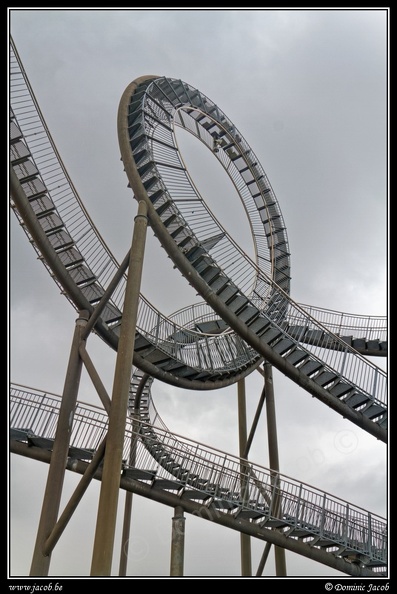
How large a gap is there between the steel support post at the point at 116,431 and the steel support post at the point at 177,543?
10.3 ft

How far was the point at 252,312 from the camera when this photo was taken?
13.1 m

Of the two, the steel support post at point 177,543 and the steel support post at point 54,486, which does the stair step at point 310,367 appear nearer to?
the steel support post at point 177,543

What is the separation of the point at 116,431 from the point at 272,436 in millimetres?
8061

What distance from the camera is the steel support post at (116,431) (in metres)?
8.11

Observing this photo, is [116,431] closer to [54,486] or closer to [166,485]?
[54,486]

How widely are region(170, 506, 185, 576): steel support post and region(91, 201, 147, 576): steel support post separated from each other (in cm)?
314

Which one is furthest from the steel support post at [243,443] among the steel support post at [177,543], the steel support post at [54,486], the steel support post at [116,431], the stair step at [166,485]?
the steel support post at [116,431]

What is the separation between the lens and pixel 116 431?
351 inches

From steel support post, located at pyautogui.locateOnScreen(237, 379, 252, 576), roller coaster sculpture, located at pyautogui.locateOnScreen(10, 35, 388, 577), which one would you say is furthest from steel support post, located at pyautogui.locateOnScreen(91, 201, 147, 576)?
steel support post, located at pyautogui.locateOnScreen(237, 379, 252, 576)

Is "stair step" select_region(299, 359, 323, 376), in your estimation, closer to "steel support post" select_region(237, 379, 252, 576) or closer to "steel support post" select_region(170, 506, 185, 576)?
"steel support post" select_region(170, 506, 185, 576)

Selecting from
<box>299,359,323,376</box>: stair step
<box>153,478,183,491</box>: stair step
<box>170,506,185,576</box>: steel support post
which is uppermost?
<box>299,359,323,376</box>: stair step

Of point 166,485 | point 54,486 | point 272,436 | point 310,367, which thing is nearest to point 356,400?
point 310,367

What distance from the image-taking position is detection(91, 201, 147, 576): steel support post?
26.6ft

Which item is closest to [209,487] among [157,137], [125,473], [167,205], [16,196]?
[125,473]
